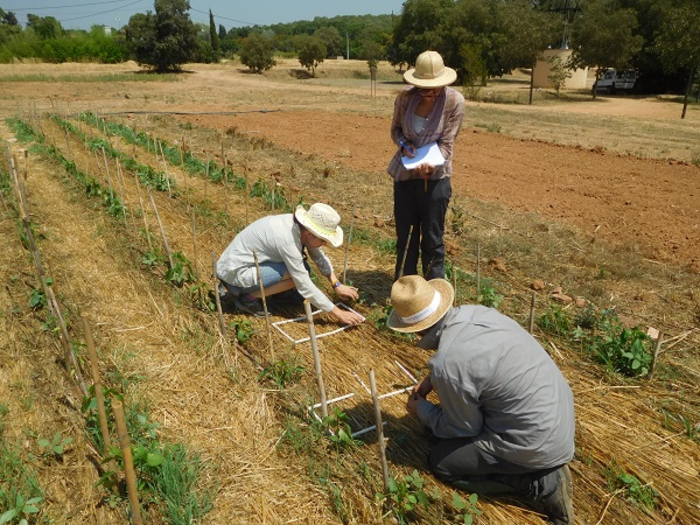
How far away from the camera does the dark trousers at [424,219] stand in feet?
13.0

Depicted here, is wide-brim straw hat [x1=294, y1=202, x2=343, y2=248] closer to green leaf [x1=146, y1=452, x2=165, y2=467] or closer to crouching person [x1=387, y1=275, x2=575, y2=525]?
crouching person [x1=387, y1=275, x2=575, y2=525]

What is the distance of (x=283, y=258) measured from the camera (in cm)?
366

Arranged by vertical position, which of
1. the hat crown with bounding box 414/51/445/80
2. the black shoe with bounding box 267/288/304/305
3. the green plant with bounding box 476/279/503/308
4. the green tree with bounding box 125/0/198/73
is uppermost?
the green tree with bounding box 125/0/198/73

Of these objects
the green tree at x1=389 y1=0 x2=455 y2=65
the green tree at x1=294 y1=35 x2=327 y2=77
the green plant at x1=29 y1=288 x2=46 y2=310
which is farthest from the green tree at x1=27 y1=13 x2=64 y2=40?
the green plant at x1=29 y1=288 x2=46 y2=310

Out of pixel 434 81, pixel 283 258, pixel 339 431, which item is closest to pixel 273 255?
pixel 283 258

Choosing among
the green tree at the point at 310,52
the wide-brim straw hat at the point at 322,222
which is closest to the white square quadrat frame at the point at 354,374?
the wide-brim straw hat at the point at 322,222

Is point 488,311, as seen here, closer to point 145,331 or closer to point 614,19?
point 145,331

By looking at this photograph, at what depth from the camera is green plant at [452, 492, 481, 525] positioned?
228 centimetres

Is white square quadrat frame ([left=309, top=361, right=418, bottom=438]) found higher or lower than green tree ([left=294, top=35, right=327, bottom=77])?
lower

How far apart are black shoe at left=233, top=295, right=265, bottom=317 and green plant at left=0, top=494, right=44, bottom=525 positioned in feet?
6.25

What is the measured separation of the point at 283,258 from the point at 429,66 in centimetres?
160

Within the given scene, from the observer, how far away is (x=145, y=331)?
3.91 meters

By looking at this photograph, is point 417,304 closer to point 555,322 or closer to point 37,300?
point 555,322

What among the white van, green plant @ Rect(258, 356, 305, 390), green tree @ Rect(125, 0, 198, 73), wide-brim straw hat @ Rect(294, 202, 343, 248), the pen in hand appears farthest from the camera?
green tree @ Rect(125, 0, 198, 73)
